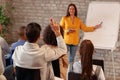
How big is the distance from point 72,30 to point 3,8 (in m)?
1.89

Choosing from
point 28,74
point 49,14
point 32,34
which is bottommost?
point 28,74

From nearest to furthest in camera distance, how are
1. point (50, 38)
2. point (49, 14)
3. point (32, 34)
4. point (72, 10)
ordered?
point (32, 34), point (50, 38), point (72, 10), point (49, 14)

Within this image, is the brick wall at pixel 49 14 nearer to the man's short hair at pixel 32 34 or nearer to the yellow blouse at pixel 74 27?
the yellow blouse at pixel 74 27

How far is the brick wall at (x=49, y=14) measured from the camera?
223 inches

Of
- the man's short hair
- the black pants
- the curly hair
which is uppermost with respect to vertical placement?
the man's short hair

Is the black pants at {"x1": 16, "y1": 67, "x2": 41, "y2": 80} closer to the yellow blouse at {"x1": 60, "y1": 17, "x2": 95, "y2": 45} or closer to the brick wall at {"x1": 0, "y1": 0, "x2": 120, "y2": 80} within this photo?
the yellow blouse at {"x1": 60, "y1": 17, "x2": 95, "y2": 45}

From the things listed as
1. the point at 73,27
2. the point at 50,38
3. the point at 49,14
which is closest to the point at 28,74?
the point at 50,38

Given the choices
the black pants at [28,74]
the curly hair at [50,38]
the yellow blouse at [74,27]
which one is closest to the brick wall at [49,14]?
the yellow blouse at [74,27]

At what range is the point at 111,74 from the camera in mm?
5680

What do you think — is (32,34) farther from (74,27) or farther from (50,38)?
(74,27)

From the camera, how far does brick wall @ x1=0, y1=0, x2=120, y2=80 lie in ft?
18.6

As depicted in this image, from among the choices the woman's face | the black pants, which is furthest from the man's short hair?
the woman's face

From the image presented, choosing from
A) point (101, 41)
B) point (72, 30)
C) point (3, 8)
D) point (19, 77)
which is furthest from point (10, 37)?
point (19, 77)

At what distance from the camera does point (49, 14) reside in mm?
6059
